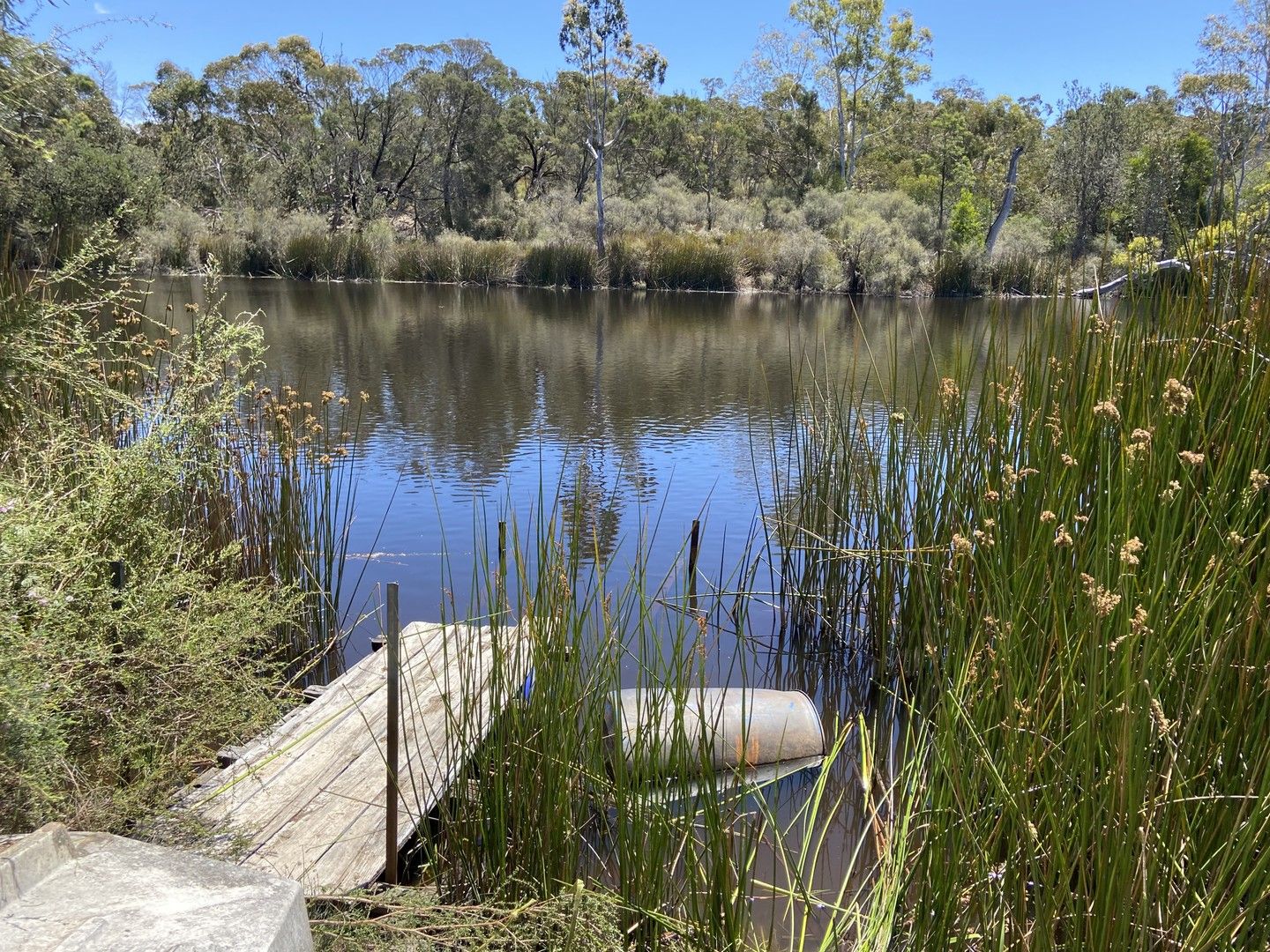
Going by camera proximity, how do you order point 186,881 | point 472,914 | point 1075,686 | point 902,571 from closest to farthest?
point 186,881, point 1075,686, point 472,914, point 902,571

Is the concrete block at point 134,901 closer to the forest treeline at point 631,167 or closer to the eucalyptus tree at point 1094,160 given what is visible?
the forest treeline at point 631,167

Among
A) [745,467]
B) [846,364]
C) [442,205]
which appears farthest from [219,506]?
[442,205]

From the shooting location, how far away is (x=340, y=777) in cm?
276

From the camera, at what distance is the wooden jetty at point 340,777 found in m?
2.31

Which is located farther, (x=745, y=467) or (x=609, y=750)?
(x=745, y=467)

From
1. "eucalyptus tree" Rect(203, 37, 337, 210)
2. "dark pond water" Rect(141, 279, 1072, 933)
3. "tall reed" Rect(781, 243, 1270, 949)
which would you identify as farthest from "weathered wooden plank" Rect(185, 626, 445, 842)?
"eucalyptus tree" Rect(203, 37, 337, 210)

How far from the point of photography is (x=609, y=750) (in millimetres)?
2988

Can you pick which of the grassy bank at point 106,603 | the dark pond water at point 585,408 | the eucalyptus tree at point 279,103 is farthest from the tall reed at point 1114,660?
the eucalyptus tree at point 279,103

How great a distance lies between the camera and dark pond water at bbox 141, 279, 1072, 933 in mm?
4988

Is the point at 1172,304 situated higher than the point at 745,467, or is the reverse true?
the point at 1172,304

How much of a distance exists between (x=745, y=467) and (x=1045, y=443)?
18.3ft

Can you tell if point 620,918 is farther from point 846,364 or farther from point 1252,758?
point 846,364

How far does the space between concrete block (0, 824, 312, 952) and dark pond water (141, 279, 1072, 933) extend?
1.98ft

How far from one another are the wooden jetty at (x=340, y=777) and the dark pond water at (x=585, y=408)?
317 millimetres
